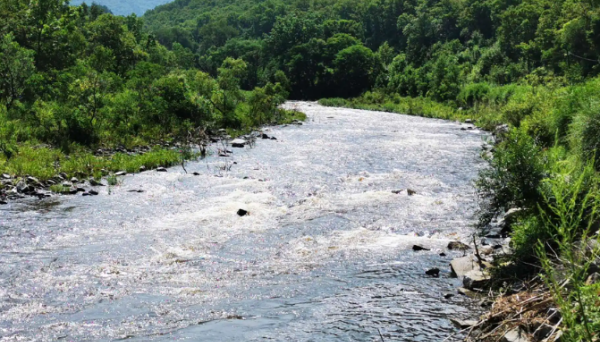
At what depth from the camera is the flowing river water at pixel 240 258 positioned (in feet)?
30.0

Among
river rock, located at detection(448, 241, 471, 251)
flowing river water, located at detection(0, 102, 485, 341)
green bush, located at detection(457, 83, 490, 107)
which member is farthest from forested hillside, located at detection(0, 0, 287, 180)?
green bush, located at detection(457, 83, 490, 107)

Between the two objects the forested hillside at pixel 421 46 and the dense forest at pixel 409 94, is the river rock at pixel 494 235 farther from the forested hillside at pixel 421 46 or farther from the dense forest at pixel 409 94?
the forested hillside at pixel 421 46

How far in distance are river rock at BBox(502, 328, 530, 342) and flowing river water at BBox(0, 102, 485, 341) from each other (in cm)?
145

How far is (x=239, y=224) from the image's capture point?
51.3 ft

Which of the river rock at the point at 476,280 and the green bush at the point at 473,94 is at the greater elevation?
the green bush at the point at 473,94

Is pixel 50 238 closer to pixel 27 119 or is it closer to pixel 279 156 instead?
pixel 279 156

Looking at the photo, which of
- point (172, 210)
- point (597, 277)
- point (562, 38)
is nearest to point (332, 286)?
point (597, 277)

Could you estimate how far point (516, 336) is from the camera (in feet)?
23.3

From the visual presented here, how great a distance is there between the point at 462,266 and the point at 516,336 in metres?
4.22

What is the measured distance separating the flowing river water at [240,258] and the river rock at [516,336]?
1.45 m

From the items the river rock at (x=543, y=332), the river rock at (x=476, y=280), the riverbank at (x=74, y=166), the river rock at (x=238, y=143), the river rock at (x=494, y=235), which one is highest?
the river rock at (x=543, y=332)

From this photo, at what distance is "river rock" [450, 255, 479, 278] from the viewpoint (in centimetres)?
1111

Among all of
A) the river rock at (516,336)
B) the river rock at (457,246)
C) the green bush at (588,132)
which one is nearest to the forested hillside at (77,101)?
the river rock at (457,246)

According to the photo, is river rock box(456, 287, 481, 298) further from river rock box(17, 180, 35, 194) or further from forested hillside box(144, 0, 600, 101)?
forested hillside box(144, 0, 600, 101)
